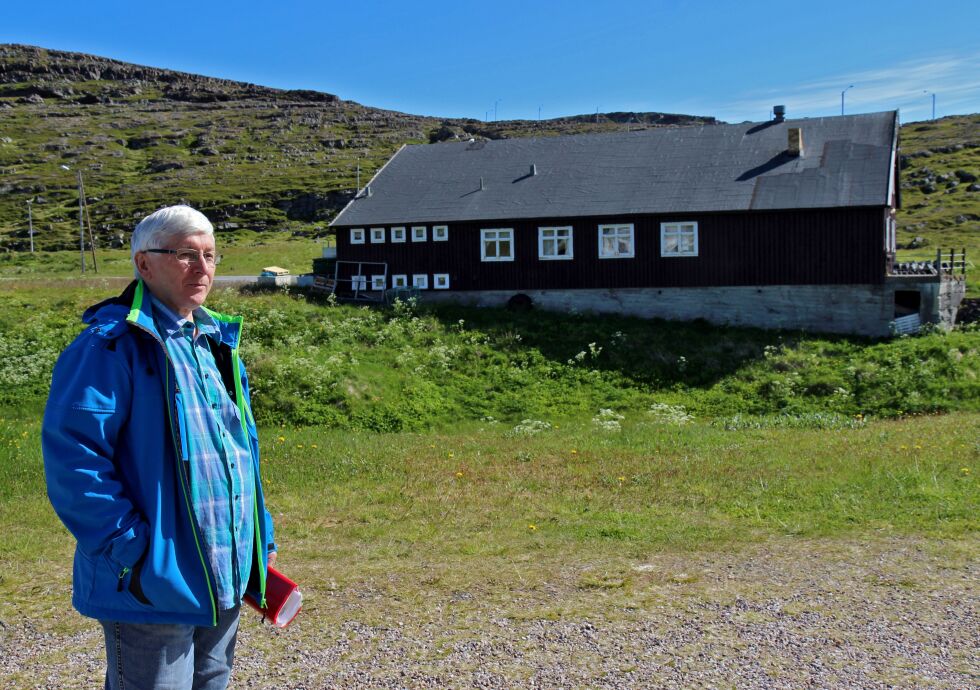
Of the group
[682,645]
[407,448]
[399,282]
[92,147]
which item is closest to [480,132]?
[92,147]

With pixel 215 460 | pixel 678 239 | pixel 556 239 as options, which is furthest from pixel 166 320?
pixel 556 239

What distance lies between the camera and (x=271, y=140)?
13062 cm

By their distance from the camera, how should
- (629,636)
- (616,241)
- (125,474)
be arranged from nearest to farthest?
(125,474), (629,636), (616,241)

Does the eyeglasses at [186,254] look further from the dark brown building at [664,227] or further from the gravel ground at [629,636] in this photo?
the dark brown building at [664,227]

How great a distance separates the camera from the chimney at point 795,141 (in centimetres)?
3208

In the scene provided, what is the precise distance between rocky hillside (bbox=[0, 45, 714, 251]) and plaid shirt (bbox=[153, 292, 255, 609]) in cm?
7615

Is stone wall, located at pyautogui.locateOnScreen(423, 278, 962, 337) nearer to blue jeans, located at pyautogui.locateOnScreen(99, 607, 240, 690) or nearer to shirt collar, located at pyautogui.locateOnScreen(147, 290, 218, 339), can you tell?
shirt collar, located at pyautogui.locateOnScreen(147, 290, 218, 339)

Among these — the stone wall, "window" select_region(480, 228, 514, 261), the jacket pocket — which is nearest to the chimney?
the stone wall

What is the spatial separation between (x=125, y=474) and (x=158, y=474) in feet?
0.50

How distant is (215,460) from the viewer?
12.8ft

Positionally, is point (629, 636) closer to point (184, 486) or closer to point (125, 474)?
point (184, 486)

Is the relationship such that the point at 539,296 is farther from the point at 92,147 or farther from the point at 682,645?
the point at 92,147

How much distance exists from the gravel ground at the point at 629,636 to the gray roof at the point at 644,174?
2454 cm

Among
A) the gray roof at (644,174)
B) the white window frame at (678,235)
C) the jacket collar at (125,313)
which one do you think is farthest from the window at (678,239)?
the jacket collar at (125,313)
